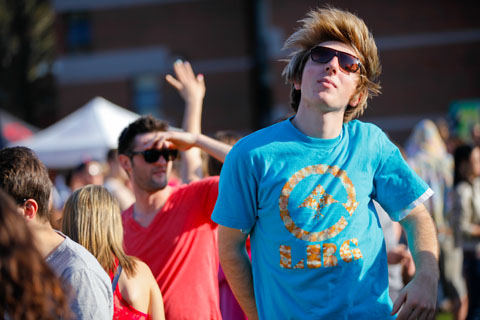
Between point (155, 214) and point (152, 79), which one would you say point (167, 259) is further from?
point (152, 79)

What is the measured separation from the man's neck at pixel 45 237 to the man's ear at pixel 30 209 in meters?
0.02

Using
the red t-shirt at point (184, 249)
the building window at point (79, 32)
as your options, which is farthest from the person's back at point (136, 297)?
the building window at point (79, 32)

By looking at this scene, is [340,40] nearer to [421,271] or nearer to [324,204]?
[324,204]

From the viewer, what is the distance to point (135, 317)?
3379 mm

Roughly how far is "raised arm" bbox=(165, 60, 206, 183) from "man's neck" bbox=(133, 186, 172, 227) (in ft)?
1.86

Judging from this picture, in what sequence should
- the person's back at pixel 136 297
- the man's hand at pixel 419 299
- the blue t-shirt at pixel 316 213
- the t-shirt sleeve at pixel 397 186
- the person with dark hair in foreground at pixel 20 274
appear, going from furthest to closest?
the person's back at pixel 136 297 → the t-shirt sleeve at pixel 397 186 → the blue t-shirt at pixel 316 213 → the man's hand at pixel 419 299 → the person with dark hair in foreground at pixel 20 274

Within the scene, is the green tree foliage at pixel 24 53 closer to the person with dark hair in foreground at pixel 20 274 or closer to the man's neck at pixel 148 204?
the man's neck at pixel 148 204

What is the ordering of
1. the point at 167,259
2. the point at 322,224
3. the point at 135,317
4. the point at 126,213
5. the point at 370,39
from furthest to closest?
1. the point at 126,213
2. the point at 167,259
3. the point at 135,317
4. the point at 370,39
5. the point at 322,224

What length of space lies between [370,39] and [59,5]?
30.6m

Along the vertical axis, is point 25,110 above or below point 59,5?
below

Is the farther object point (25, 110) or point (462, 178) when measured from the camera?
point (25, 110)

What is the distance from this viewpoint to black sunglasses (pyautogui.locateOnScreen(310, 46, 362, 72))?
9.28ft

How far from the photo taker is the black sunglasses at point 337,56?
2.83m

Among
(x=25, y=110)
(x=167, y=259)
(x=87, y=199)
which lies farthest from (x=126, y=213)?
(x=25, y=110)
